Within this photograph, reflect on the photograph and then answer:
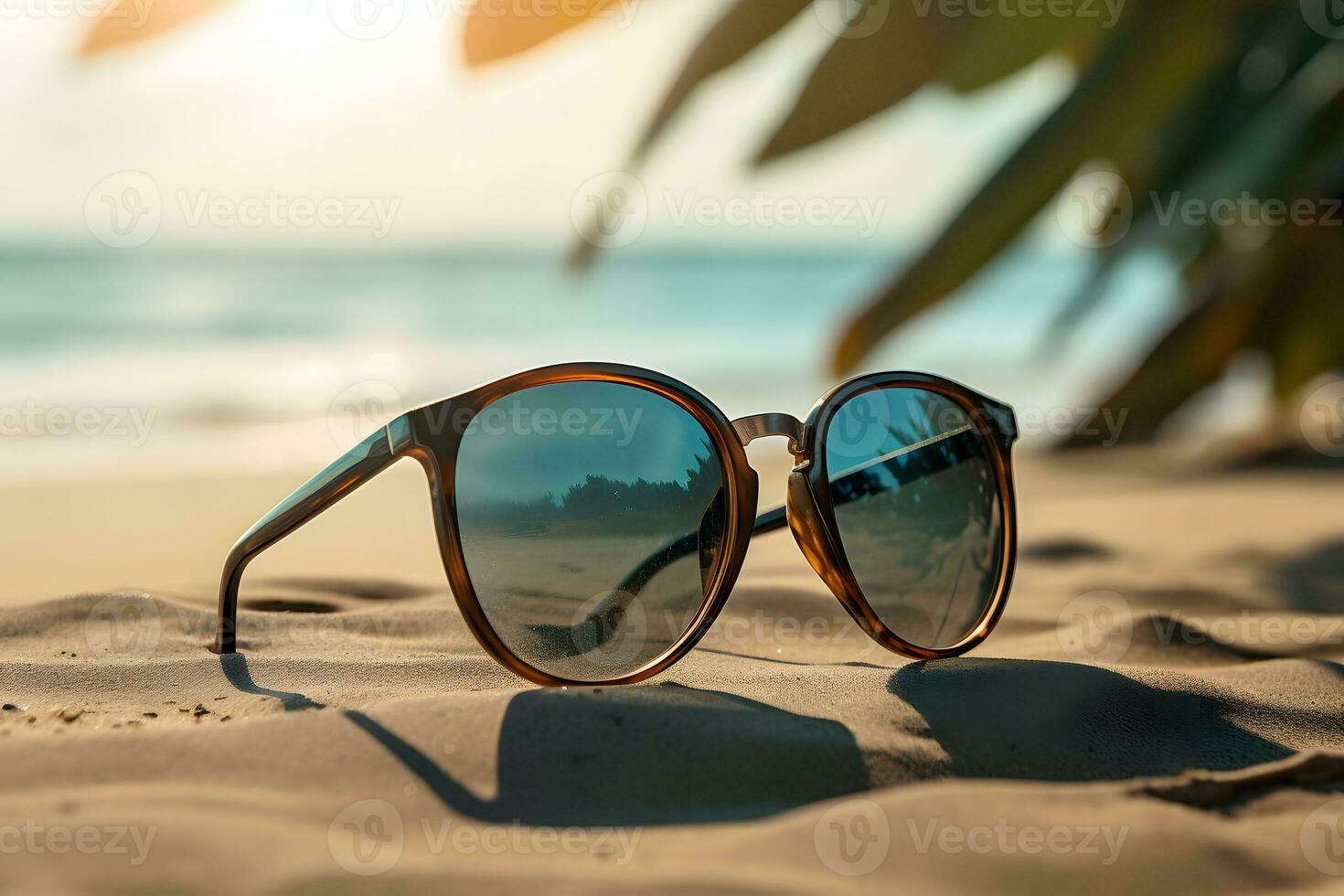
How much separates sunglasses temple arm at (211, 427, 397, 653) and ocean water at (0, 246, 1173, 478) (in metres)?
1.49

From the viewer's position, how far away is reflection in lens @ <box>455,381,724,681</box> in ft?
3.68

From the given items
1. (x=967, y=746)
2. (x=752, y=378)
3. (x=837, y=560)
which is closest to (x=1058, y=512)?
(x=837, y=560)

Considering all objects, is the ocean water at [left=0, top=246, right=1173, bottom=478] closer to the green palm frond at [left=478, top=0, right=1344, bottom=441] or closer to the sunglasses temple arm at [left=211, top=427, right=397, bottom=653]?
the green palm frond at [left=478, top=0, right=1344, bottom=441]

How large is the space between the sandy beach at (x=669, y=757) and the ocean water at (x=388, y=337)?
130 centimetres

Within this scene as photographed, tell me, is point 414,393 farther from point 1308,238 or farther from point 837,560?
point 837,560

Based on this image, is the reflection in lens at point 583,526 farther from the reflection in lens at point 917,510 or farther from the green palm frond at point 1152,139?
the green palm frond at point 1152,139

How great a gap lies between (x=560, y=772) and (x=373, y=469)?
1.33 ft

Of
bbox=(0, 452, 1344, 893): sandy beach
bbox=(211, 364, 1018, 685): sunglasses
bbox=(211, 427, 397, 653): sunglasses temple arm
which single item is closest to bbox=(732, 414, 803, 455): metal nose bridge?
bbox=(211, 364, 1018, 685): sunglasses

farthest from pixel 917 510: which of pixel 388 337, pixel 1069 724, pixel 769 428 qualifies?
pixel 388 337

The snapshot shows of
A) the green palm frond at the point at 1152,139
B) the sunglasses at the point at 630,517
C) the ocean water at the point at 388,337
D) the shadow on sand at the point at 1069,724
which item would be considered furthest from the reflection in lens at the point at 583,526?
the ocean water at the point at 388,337

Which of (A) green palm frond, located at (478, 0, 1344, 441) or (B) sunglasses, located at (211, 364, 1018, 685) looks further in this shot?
(A) green palm frond, located at (478, 0, 1344, 441)

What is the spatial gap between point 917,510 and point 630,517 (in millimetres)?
394

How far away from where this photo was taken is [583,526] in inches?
44.9

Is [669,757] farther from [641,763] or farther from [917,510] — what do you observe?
[917,510]
